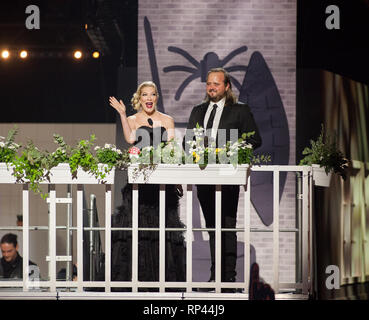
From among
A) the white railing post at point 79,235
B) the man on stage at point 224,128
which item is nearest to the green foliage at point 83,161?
the white railing post at point 79,235

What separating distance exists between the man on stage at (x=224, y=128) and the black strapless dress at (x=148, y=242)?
25 cm

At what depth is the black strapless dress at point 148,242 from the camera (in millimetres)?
5484

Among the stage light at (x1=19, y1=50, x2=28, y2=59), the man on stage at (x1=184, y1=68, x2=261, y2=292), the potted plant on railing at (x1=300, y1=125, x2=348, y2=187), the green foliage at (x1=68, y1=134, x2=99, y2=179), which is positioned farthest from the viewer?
the stage light at (x1=19, y1=50, x2=28, y2=59)

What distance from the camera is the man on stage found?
5426mm

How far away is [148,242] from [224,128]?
3.77 feet

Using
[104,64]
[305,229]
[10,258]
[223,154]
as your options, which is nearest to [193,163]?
[223,154]

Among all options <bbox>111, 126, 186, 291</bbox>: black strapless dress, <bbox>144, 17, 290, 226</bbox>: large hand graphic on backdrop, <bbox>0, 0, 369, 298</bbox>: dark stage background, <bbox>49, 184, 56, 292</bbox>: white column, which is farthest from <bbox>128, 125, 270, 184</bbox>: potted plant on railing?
<bbox>0, 0, 369, 298</bbox>: dark stage background

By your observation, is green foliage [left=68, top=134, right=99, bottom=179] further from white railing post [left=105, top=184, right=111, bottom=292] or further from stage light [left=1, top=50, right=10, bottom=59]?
stage light [left=1, top=50, right=10, bottom=59]

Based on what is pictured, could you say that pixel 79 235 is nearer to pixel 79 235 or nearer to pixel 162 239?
pixel 79 235

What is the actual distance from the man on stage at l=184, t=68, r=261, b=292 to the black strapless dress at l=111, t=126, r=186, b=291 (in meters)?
0.25

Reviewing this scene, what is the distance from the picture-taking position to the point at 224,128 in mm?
5906

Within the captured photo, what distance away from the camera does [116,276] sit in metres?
5.52
